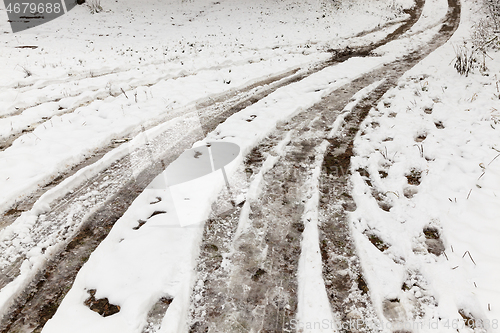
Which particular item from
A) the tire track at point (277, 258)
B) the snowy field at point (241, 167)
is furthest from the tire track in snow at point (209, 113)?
the tire track at point (277, 258)

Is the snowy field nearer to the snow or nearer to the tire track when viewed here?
the snow

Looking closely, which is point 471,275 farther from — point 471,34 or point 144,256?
point 471,34

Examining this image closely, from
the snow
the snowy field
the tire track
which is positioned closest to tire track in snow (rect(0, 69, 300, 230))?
the snowy field

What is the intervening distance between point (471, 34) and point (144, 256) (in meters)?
15.6

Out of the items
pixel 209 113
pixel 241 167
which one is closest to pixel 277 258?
pixel 241 167

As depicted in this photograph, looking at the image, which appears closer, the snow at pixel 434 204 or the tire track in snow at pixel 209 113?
the snow at pixel 434 204

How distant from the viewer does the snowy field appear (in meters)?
2.51

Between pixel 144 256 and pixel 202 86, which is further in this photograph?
pixel 202 86

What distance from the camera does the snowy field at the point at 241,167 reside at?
2.51 metres

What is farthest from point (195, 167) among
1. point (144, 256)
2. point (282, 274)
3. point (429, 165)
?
point (429, 165)

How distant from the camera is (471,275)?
2590mm

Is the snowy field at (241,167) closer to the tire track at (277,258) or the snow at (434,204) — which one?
the snow at (434,204)

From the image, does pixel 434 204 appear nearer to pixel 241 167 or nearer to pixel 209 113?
pixel 241 167

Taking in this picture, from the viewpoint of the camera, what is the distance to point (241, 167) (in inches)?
173
